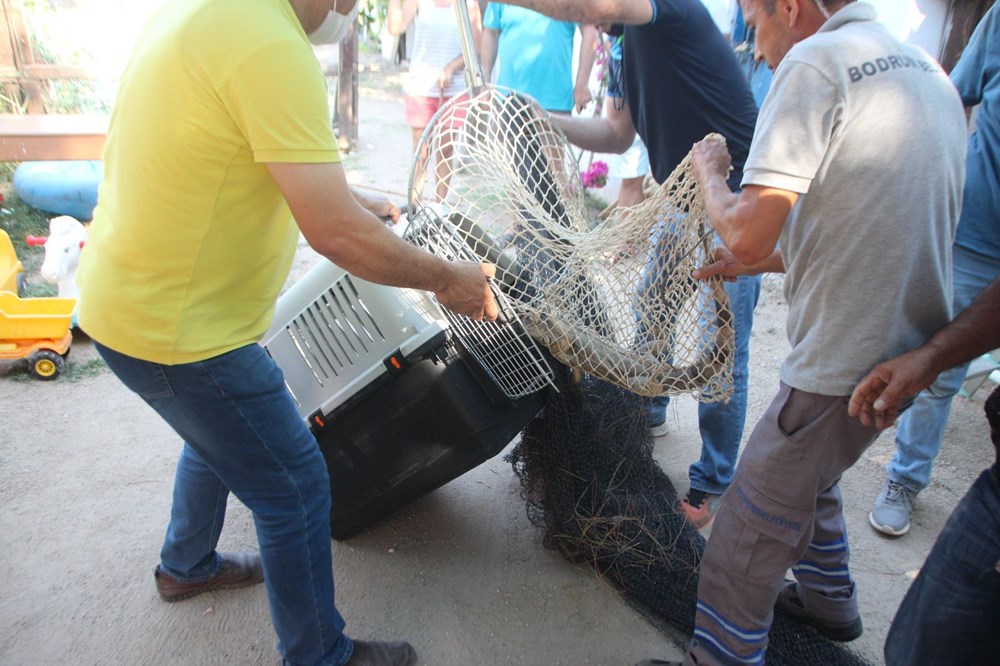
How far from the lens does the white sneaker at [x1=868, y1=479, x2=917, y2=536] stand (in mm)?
2852

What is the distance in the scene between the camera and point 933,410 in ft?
9.13

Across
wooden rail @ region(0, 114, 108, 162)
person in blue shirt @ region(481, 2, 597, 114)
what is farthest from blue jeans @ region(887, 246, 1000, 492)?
wooden rail @ region(0, 114, 108, 162)

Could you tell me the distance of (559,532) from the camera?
2.55 m

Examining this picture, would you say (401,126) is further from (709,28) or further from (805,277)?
(805,277)

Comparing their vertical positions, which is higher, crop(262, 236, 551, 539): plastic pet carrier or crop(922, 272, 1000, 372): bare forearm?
crop(922, 272, 1000, 372): bare forearm

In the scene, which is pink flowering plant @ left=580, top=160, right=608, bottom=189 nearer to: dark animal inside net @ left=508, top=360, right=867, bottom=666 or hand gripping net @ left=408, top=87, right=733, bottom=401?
dark animal inside net @ left=508, top=360, right=867, bottom=666

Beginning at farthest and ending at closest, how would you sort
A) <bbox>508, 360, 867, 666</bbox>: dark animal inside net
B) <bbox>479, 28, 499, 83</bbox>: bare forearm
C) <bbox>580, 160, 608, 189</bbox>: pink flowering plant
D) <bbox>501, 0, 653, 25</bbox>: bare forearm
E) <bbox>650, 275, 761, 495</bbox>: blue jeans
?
<bbox>580, 160, 608, 189</bbox>: pink flowering plant, <bbox>479, 28, 499, 83</bbox>: bare forearm, <bbox>650, 275, 761, 495</bbox>: blue jeans, <bbox>508, 360, 867, 666</bbox>: dark animal inside net, <bbox>501, 0, 653, 25</bbox>: bare forearm

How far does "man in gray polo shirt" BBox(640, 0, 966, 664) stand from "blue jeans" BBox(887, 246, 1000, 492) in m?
1.04

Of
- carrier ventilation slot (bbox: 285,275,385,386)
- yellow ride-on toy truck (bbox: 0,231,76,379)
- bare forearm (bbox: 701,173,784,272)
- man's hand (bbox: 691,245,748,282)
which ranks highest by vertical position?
bare forearm (bbox: 701,173,784,272)

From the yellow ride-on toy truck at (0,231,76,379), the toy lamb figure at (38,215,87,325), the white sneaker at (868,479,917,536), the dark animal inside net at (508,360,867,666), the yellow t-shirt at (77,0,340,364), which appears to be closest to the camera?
the yellow t-shirt at (77,0,340,364)

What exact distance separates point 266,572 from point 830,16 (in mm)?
1851

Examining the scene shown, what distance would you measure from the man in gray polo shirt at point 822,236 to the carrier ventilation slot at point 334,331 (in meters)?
0.94

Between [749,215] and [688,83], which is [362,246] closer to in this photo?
[749,215]

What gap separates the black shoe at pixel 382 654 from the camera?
2088 millimetres
